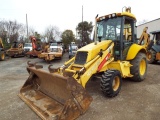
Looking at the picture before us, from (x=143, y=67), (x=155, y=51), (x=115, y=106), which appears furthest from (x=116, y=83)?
(x=155, y=51)

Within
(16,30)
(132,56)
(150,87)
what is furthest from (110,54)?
(16,30)

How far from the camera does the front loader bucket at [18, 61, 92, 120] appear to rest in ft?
11.0

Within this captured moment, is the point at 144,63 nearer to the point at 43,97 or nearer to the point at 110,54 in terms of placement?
the point at 110,54

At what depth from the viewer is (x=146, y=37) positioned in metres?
11.5

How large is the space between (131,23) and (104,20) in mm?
1064

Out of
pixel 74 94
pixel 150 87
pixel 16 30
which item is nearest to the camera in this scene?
pixel 74 94

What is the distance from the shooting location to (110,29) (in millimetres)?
5543

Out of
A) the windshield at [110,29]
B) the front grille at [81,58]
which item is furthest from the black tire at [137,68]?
the front grille at [81,58]

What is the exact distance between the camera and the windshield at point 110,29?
541 cm

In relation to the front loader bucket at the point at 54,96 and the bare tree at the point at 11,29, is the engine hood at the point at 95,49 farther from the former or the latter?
the bare tree at the point at 11,29

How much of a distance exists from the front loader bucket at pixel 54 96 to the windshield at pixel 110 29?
2.21 m

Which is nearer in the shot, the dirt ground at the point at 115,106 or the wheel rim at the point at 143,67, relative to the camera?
the dirt ground at the point at 115,106

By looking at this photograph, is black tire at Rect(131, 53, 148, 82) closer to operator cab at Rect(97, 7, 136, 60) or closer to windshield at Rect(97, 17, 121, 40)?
operator cab at Rect(97, 7, 136, 60)

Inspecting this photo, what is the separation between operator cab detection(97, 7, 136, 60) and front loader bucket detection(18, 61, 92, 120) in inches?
87.2
